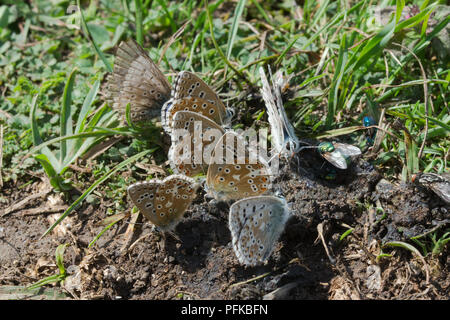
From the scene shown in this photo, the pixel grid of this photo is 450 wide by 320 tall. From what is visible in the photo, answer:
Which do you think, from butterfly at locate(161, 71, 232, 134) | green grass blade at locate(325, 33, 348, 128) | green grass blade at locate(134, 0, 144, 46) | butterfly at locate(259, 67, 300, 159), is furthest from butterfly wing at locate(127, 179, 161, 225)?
green grass blade at locate(134, 0, 144, 46)

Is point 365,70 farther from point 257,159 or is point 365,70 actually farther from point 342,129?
point 257,159

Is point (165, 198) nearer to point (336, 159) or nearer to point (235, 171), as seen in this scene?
point (235, 171)

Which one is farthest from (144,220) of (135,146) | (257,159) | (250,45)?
(250,45)

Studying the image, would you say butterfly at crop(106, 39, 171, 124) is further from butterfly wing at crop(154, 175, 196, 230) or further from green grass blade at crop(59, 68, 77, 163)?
butterfly wing at crop(154, 175, 196, 230)

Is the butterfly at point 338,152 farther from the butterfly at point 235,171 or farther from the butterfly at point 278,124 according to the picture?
the butterfly at point 235,171

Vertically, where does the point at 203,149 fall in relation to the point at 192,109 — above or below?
below

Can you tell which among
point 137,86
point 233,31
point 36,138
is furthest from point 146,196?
point 233,31
